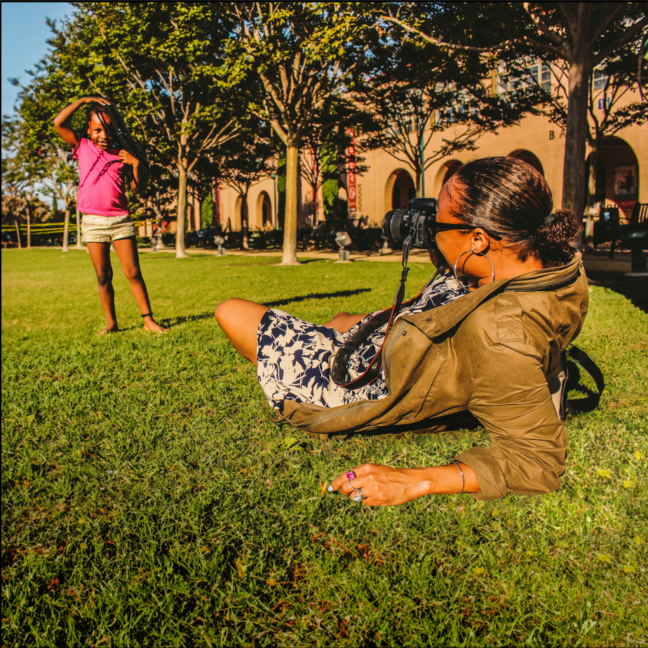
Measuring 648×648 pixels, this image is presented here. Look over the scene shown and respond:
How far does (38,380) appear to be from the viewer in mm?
3545

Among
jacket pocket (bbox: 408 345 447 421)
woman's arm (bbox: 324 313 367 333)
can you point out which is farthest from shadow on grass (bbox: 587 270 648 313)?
jacket pocket (bbox: 408 345 447 421)

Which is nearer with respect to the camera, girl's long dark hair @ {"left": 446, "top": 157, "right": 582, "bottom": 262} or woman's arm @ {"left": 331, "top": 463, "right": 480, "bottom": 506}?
woman's arm @ {"left": 331, "top": 463, "right": 480, "bottom": 506}

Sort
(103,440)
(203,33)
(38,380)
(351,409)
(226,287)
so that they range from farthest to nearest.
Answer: (203,33) → (226,287) → (38,380) → (103,440) → (351,409)

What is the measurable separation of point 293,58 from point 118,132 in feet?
35.3

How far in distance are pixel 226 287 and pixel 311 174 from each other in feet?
77.1

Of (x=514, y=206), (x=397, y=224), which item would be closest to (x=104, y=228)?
(x=397, y=224)

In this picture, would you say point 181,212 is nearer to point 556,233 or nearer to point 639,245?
point 556,233

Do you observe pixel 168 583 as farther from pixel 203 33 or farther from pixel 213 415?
pixel 203 33

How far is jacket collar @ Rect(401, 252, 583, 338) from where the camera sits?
1452 mm

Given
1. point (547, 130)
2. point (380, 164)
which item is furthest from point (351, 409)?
point (380, 164)

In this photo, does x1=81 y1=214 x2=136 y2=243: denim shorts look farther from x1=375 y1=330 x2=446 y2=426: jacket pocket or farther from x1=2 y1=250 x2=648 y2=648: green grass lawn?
x1=375 y1=330 x2=446 y2=426: jacket pocket

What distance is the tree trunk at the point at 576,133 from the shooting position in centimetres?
758

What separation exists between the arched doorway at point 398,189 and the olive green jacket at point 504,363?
90.1ft

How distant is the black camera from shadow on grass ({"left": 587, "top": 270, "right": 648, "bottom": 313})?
4827 mm
